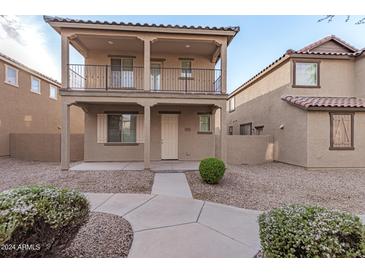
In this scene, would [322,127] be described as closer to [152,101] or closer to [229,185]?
[229,185]

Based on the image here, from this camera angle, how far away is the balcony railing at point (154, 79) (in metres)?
11.1

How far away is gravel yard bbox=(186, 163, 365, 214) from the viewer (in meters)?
5.68

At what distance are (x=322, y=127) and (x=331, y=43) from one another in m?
6.64

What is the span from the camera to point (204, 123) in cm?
1215

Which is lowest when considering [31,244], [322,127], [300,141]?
[31,244]

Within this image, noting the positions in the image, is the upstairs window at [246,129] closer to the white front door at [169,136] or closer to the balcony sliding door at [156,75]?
the white front door at [169,136]

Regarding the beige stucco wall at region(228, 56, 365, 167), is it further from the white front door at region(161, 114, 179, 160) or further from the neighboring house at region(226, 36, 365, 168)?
the white front door at region(161, 114, 179, 160)

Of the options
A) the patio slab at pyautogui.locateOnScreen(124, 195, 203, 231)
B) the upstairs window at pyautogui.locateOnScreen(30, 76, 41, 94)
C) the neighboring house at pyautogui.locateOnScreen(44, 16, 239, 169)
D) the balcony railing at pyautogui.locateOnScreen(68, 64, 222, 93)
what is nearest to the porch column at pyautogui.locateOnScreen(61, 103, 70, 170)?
the neighboring house at pyautogui.locateOnScreen(44, 16, 239, 169)

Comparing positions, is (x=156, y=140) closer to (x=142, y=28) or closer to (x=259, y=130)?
(x=142, y=28)

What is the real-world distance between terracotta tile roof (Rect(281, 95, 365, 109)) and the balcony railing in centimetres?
431

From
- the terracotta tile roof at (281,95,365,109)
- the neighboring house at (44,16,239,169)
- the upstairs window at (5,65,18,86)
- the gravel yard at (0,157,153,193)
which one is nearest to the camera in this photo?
the gravel yard at (0,157,153,193)

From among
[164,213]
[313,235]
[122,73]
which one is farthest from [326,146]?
[122,73]
